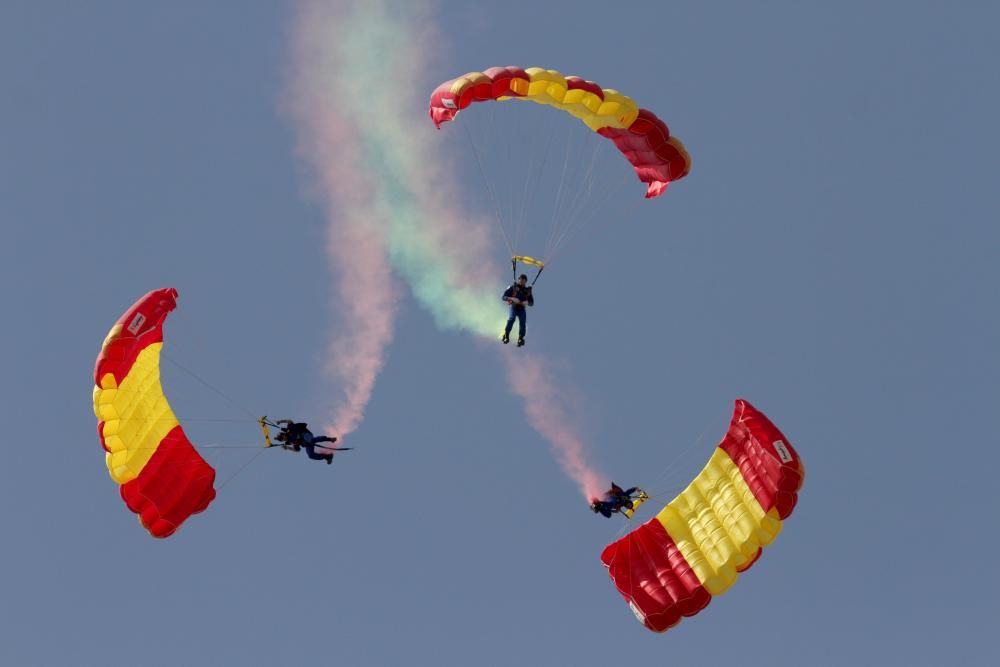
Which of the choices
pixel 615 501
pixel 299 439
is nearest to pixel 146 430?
pixel 299 439

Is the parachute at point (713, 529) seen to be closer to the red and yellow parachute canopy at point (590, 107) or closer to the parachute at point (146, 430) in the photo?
the red and yellow parachute canopy at point (590, 107)

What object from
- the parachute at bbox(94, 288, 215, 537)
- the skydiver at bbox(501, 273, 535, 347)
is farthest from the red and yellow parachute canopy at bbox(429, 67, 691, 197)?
the parachute at bbox(94, 288, 215, 537)

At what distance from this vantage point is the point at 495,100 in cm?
2692

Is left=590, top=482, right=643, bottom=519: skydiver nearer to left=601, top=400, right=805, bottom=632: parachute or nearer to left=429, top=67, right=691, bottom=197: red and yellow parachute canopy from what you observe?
left=601, top=400, right=805, bottom=632: parachute

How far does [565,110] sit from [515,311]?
10.8 ft

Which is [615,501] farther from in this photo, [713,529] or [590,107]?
[590,107]

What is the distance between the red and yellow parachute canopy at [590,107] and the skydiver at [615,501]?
476 cm

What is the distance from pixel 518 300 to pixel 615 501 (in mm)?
3480

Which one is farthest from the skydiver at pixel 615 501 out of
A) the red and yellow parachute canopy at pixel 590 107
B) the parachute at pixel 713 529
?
the red and yellow parachute canopy at pixel 590 107

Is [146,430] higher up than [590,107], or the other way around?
[590,107]

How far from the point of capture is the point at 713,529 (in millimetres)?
26969

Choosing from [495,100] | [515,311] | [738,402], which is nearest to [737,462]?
[738,402]

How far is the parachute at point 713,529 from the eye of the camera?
85.0 feet

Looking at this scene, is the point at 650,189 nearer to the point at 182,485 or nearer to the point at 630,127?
the point at 630,127
